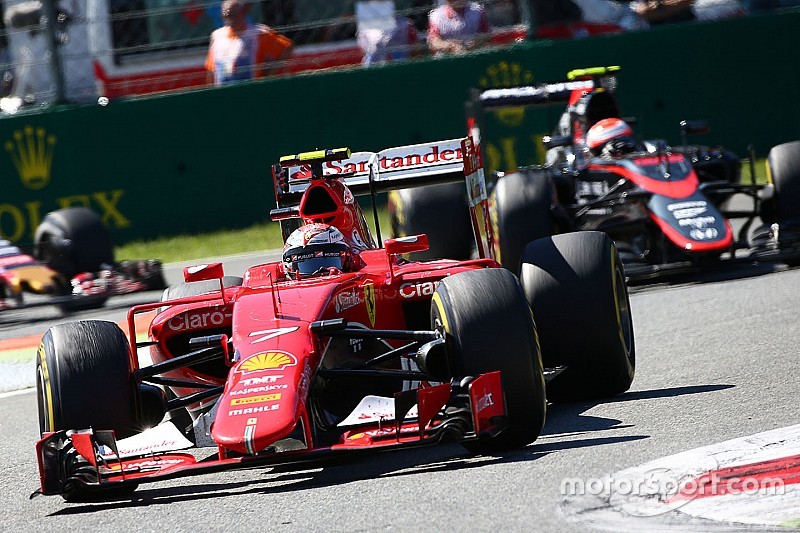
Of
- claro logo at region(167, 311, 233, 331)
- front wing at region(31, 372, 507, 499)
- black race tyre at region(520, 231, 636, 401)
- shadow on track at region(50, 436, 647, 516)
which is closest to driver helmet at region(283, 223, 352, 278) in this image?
claro logo at region(167, 311, 233, 331)

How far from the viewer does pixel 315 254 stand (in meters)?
7.00

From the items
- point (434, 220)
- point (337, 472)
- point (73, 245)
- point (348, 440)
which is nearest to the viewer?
point (348, 440)

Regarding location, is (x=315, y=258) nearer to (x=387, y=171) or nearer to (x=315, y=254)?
(x=315, y=254)

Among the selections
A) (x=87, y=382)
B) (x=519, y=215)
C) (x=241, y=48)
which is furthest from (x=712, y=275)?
(x=241, y=48)

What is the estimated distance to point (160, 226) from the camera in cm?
1527

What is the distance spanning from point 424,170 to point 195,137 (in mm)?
7638

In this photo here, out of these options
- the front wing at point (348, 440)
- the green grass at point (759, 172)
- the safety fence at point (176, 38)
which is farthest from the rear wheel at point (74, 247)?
the green grass at point (759, 172)

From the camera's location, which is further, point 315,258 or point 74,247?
point 74,247

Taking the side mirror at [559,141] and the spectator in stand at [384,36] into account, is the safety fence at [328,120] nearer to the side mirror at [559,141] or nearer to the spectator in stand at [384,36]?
the spectator in stand at [384,36]

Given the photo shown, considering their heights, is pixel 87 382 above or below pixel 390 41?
below

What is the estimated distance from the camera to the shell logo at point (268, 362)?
570 cm

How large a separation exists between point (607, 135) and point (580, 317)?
5617 millimetres

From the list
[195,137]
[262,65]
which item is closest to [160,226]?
[195,137]

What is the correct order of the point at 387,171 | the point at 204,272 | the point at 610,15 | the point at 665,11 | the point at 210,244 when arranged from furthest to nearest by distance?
the point at 665,11
the point at 610,15
the point at 210,244
the point at 387,171
the point at 204,272
